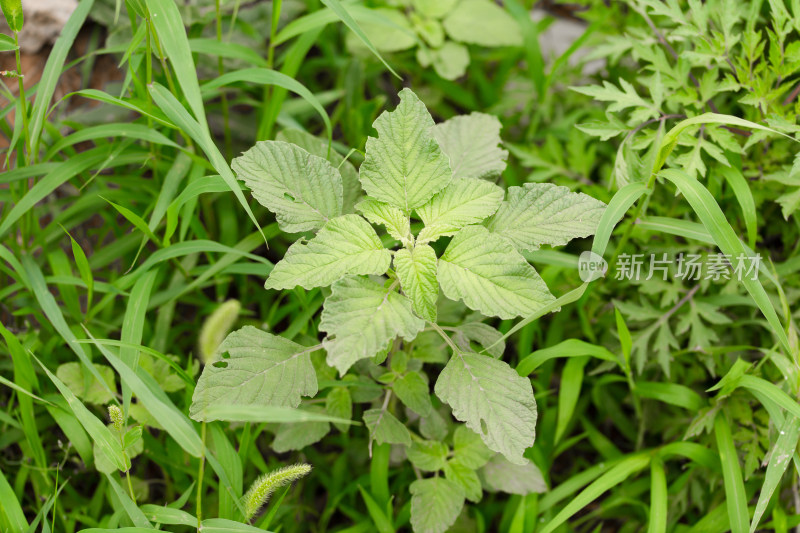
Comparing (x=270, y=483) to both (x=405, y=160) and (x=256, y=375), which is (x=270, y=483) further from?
(x=405, y=160)

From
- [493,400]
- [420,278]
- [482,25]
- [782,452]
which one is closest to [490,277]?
[420,278]

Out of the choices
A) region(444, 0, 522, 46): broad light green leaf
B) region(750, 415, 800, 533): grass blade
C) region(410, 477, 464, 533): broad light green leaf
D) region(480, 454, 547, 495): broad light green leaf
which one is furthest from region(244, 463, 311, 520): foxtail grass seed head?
region(444, 0, 522, 46): broad light green leaf

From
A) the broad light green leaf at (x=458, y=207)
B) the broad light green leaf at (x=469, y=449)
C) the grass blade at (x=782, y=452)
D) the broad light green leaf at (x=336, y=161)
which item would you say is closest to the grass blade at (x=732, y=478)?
the grass blade at (x=782, y=452)

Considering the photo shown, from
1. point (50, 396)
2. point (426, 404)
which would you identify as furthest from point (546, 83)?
point (50, 396)

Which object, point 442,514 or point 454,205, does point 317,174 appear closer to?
point 454,205

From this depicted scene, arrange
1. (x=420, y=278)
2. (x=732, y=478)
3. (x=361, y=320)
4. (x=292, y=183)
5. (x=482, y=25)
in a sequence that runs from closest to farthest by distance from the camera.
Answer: (x=361, y=320)
(x=420, y=278)
(x=292, y=183)
(x=732, y=478)
(x=482, y=25)

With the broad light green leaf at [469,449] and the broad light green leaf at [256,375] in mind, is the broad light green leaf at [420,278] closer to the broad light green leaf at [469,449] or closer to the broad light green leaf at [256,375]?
the broad light green leaf at [256,375]
